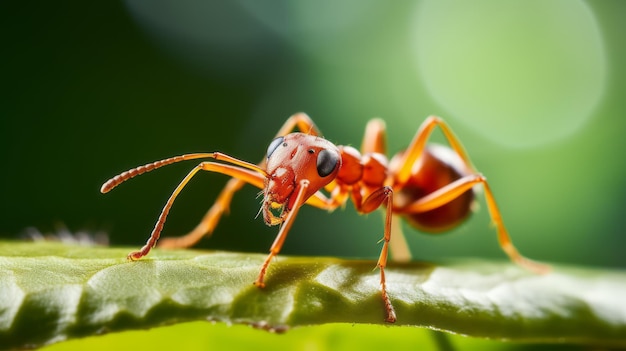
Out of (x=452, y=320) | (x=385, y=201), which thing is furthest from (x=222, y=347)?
(x=385, y=201)

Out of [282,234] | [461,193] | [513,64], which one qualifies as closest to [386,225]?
[282,234]

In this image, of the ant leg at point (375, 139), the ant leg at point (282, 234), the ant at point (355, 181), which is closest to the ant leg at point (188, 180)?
the ant at point (355, 181)

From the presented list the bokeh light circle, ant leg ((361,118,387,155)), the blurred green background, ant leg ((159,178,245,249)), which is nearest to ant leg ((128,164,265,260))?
ant leg ((159,178,245,249))

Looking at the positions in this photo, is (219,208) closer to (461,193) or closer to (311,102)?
(461,193)

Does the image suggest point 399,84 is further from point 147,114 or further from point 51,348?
point 51,348

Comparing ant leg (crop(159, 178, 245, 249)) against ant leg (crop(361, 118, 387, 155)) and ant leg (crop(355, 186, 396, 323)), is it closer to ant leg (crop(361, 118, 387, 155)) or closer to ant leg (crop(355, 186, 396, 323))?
ant leg (crop(355, 186, 396, 323))
